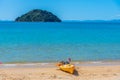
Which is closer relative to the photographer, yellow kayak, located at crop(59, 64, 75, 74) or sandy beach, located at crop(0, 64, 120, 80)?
sandy beach, located at crop(0, 64, 120, 80)

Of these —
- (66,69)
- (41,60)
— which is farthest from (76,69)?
(41,60)

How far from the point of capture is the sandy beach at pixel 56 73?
60.1ft

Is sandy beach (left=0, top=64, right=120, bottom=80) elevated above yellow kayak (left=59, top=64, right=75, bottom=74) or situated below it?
below

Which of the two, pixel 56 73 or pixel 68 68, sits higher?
pixel 68 68

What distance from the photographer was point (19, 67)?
2169cm

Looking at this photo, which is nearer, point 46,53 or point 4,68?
point 4,68

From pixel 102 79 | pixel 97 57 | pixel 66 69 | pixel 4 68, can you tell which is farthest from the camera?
→ pixel 97 57

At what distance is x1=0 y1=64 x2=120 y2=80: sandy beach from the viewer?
1833cm

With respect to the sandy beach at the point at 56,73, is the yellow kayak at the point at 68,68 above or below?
above

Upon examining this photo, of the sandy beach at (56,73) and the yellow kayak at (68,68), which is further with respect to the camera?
the yellow kayak at (68,68)

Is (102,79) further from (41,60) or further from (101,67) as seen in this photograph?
(41,60)

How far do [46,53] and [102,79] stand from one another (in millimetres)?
13089

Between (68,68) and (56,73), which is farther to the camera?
(68,68)

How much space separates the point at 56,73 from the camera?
19484 mm
